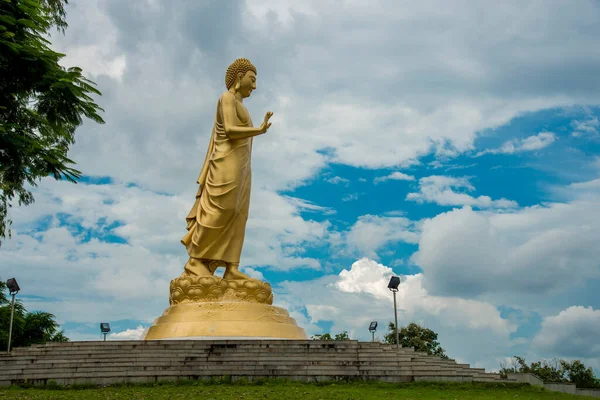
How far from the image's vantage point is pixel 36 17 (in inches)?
377

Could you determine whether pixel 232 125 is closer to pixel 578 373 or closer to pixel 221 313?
pixel 221 313

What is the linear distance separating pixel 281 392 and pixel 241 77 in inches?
429

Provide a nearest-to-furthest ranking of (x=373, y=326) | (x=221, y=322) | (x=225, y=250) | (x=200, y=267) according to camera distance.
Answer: (x=221, y=322), (x=200, y=267), (x=225, y=250), (x=373, y=326)

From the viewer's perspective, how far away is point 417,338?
33031 millimetres

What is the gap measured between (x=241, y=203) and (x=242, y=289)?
2.76 metres

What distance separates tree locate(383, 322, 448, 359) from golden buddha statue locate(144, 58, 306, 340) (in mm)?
16624

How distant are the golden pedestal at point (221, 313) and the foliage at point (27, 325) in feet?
57.1

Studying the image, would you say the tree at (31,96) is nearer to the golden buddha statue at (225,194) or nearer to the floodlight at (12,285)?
the golden buddha statue at (225,194)

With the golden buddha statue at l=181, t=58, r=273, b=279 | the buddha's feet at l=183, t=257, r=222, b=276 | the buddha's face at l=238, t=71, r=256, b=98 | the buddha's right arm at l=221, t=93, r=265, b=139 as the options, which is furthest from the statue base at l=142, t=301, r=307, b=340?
the buddha's face at l=238, t=71, r=256, b=98

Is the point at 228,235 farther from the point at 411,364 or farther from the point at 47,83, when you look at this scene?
the point at 47,83

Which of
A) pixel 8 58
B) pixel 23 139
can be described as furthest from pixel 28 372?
pixel 8 58

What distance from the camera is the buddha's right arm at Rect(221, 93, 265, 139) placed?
17.2 m

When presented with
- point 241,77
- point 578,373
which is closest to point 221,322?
point 241,77

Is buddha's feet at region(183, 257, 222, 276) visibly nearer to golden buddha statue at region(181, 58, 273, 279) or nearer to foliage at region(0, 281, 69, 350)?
golden buddha statue at region(181, 58, 273, 279)
